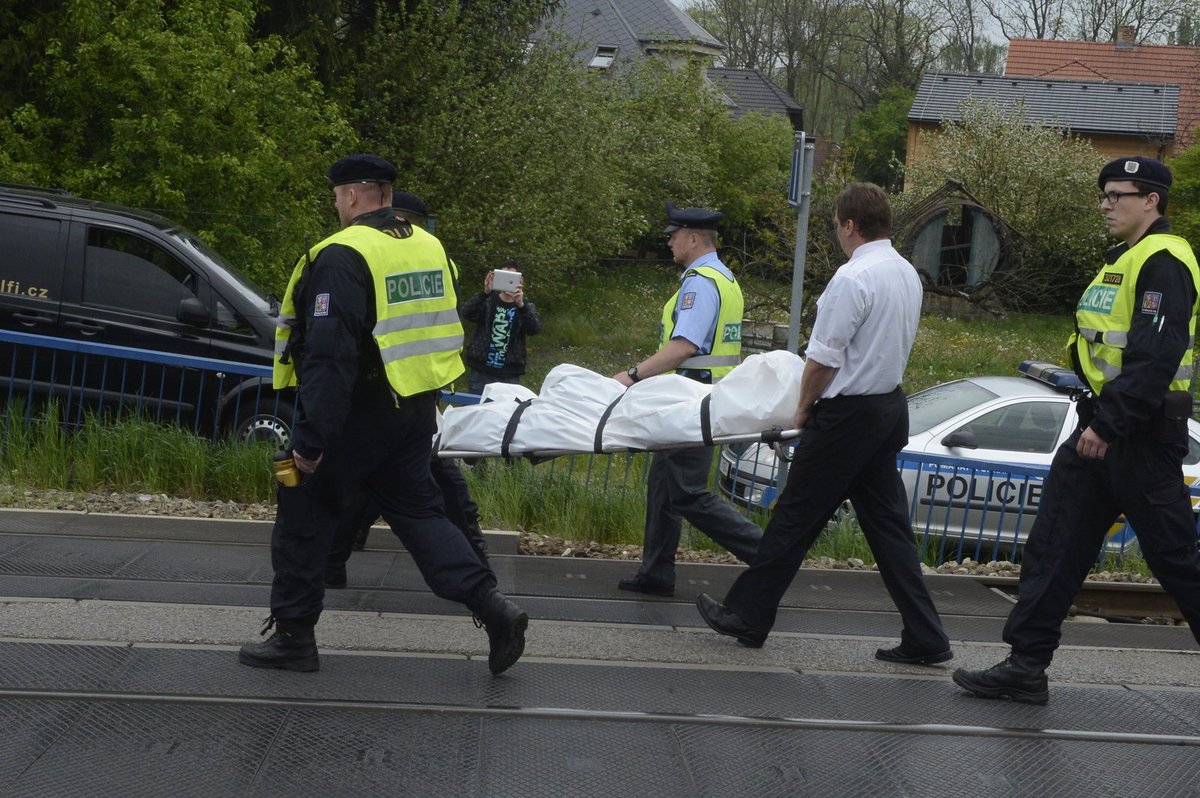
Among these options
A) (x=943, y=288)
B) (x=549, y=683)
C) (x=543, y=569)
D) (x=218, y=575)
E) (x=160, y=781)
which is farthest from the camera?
(x=943, y=288)

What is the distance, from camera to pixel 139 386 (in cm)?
902

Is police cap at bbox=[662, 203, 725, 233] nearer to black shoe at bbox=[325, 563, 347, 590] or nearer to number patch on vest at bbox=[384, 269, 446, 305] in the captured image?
number patch on vest at bbox=[384, 269, 446, 305]

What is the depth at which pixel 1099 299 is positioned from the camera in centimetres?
488

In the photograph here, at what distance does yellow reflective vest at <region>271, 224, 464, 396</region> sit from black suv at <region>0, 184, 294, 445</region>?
14.7ft

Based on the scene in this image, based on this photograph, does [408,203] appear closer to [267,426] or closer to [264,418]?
[267,426]

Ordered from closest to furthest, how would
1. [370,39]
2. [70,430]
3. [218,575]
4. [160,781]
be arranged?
[160,781], [218,575], [70,430], [370,39]

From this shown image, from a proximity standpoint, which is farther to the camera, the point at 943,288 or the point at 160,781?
the point at 943,288

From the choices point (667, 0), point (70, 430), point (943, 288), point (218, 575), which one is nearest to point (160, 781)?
point (218, 575)

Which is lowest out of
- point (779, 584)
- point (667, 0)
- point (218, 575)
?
point (218, 575)

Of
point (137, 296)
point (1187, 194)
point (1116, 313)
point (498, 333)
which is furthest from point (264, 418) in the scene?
point (1187, 194)

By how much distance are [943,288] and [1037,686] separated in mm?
28097

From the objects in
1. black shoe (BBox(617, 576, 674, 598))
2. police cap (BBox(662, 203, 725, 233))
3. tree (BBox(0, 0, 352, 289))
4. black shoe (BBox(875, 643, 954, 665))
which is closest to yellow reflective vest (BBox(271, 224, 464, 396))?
police cap (BBox(662, 203, 725, 233))

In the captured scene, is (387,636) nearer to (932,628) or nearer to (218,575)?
(218,575)

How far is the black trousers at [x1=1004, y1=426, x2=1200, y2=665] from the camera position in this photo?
4.79 m
